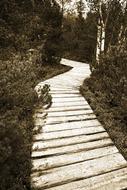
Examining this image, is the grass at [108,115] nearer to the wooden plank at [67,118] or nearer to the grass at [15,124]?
the wooden plank at [67,118]

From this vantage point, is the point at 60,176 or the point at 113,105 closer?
the point at 60,176

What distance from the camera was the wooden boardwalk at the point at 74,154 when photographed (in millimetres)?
4480

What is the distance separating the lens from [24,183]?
165 inches

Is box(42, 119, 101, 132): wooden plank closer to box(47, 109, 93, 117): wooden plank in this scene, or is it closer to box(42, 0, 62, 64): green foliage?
box(47, 109, 93, 117): wooden plank

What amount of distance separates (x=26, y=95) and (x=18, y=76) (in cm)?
40

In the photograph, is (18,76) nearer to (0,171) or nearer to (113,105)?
(0,171)

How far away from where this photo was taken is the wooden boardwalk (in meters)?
4.48

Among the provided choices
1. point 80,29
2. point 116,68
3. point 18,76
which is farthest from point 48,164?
point 80,29

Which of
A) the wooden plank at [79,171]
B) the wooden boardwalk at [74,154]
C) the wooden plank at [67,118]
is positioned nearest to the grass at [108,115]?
the wooden boardwalk at [74,154]

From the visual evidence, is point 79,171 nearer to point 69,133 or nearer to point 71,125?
point 69,133

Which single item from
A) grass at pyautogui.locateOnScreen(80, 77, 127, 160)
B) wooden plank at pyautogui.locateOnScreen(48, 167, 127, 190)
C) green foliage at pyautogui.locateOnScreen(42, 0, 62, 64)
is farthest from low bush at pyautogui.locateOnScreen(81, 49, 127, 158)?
green foliage at pyautogui.locateOnScreen(42, 0, 62, 64)

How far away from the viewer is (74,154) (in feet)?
17.2

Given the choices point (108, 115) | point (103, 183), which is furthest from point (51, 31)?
point (103, 183)

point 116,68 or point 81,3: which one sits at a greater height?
point 81,3
